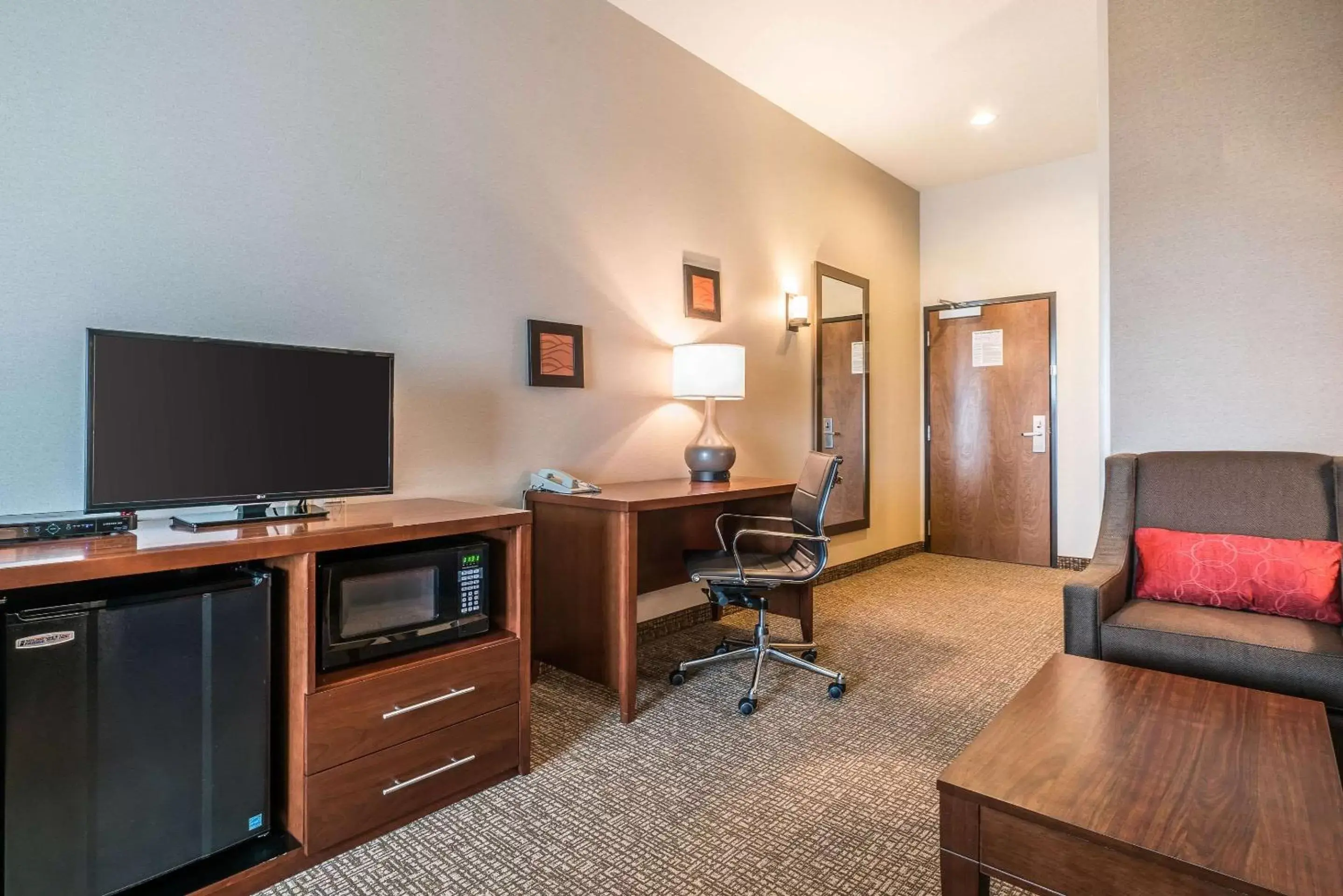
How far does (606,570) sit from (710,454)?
941 millimetres

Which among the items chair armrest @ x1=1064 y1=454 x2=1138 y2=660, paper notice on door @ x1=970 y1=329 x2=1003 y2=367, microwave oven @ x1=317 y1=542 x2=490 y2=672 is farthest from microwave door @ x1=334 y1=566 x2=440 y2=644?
paper notice on door @ x1=970 y1=329 x2=1003 y2=367

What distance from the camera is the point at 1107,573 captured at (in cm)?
227

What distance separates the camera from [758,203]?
396cm

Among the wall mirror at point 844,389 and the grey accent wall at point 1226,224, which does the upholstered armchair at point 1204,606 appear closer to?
the grey accent wall at point 1226,224

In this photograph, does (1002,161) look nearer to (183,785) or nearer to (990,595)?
(990,595)

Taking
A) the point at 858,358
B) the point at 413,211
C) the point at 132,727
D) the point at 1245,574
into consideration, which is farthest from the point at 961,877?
the point at 858,358

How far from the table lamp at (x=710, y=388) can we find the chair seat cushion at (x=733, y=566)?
0.41 m

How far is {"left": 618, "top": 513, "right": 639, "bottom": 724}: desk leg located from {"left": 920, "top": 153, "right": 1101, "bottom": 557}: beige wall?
3.78 metres

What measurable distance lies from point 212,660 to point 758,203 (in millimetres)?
3493

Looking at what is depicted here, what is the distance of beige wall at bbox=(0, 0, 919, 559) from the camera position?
173cm

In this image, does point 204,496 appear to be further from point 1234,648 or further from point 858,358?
point 858,358

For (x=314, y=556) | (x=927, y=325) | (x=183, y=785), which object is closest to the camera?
(x=183, y=785)

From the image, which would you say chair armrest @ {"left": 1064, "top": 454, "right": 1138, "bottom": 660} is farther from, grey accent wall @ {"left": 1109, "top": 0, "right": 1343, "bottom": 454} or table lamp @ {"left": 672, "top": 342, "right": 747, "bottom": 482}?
table lamp @ {"left": 672, "top": 342, "right": 747, "bottom": 482}

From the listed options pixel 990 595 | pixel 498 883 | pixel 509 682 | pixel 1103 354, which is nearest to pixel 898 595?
pixel 990 595
